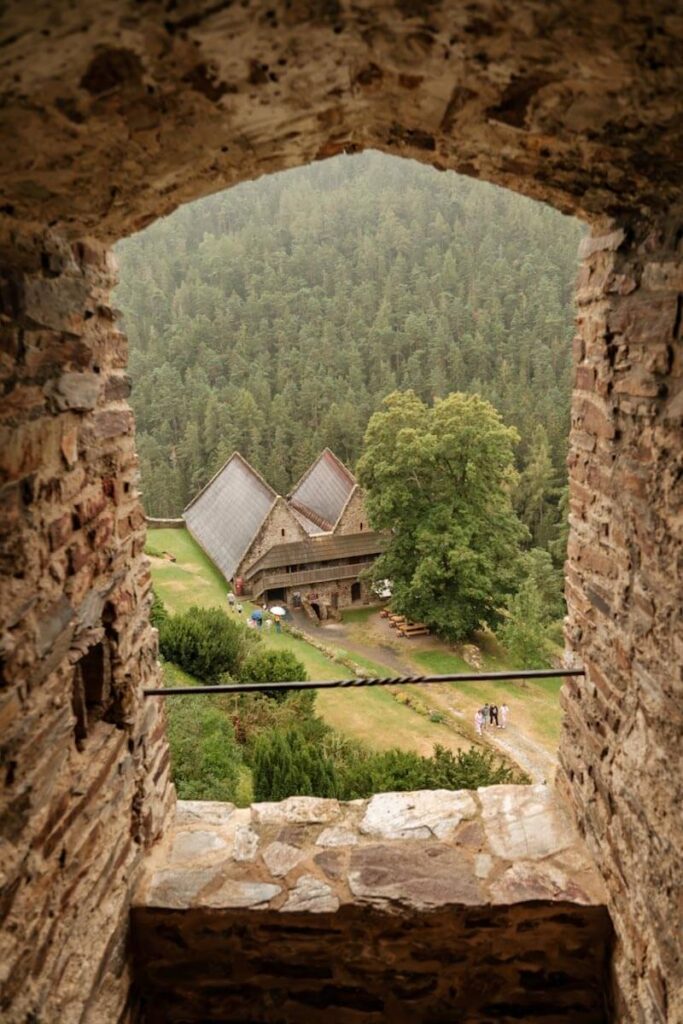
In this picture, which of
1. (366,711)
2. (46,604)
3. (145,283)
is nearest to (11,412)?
(46,604)

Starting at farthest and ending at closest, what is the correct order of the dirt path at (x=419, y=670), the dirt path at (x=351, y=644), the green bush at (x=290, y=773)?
the dirt path at (x=351, y=644)
the dirt path at (x=419, y=670)
the green bush at (x=290, y=773)

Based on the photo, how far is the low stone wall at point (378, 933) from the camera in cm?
283

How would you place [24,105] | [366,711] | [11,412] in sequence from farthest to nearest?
[366,711], [11,412], [24,105]

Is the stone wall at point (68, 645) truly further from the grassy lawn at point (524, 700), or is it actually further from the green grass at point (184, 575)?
the green grass at point (184, 575)

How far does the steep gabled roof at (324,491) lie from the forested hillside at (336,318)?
7025mm

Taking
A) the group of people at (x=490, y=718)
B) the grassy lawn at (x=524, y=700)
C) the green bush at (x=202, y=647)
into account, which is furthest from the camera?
the grassy lawn at (x=524, y=700)

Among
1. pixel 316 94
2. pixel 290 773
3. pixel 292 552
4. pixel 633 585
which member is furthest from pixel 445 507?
pixel 316 94

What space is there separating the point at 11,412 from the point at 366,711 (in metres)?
11.4

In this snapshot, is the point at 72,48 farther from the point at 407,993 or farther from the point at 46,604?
the point at 407,993

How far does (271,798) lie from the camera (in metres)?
6.46

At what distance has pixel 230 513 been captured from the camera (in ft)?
78.1

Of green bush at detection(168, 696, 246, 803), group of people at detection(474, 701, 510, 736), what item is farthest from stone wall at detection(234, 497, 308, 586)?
green bush at detection(168, 696, 246, 803)

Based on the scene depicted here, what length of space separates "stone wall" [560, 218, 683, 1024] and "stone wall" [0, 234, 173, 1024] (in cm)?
189

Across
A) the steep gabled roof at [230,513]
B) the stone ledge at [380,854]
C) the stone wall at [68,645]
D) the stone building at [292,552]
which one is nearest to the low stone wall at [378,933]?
the stone ledge at [380,854]
